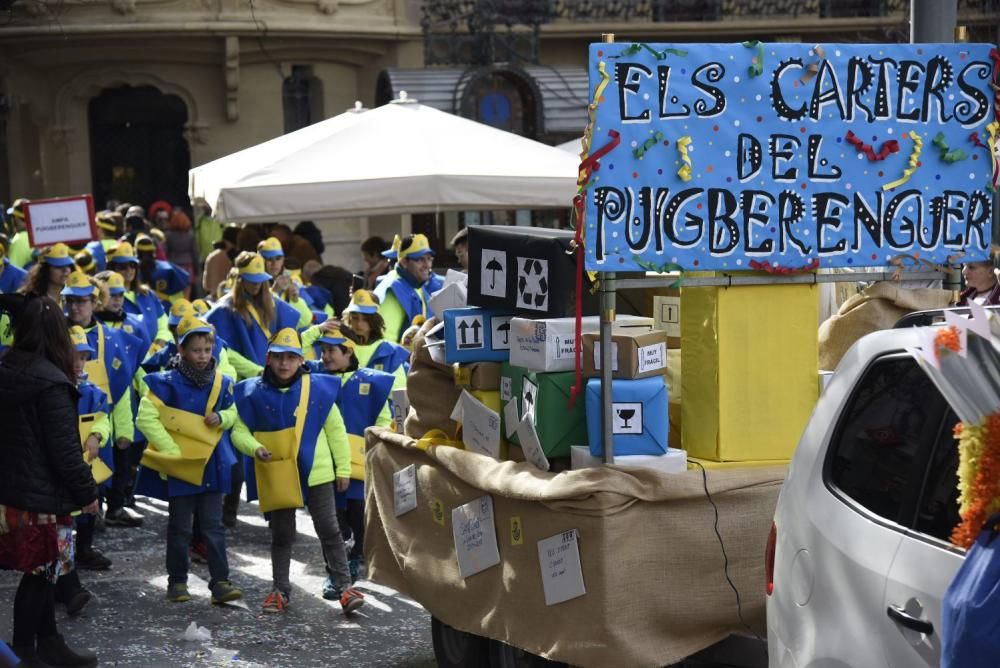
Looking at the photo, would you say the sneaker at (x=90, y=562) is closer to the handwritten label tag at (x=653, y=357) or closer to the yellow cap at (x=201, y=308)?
the yellow cap at (x=201, y=308)

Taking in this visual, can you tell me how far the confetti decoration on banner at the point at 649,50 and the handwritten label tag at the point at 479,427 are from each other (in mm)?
1576

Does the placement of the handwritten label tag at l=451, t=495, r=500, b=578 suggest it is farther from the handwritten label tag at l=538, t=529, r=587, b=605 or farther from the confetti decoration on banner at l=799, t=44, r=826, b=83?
the confetti decoration on banner at l=799, t=44, r=826, b=83

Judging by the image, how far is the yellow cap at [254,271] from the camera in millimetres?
10570

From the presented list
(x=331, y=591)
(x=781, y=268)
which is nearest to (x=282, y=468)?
(x=331, y=591)

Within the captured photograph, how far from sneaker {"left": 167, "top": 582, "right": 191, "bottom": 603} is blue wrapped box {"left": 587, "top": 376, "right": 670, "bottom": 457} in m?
3.96

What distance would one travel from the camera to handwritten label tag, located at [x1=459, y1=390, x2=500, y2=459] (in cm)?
623

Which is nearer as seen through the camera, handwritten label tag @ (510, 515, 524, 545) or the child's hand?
handwritten label tag @ (510, 515, 524, 545)

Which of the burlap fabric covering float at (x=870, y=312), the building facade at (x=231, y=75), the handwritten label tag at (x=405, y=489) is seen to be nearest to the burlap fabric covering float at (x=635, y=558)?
the handwritten label tag at (x=405, y=489)

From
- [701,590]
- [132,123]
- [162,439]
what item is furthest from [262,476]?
[132,123]

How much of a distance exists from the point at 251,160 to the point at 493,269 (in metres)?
5.35

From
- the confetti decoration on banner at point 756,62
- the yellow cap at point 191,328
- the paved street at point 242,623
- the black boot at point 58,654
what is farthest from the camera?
the yellow cap at point 191,328

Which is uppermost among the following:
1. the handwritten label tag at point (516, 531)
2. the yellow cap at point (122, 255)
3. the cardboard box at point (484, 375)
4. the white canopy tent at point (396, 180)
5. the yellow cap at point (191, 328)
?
the white canopy tent at point (396, 180)

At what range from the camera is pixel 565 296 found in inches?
240

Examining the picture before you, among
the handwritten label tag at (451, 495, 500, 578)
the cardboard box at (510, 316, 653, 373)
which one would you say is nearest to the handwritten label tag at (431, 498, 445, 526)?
the handwritten label tag at (451, 495, 500, 578)
